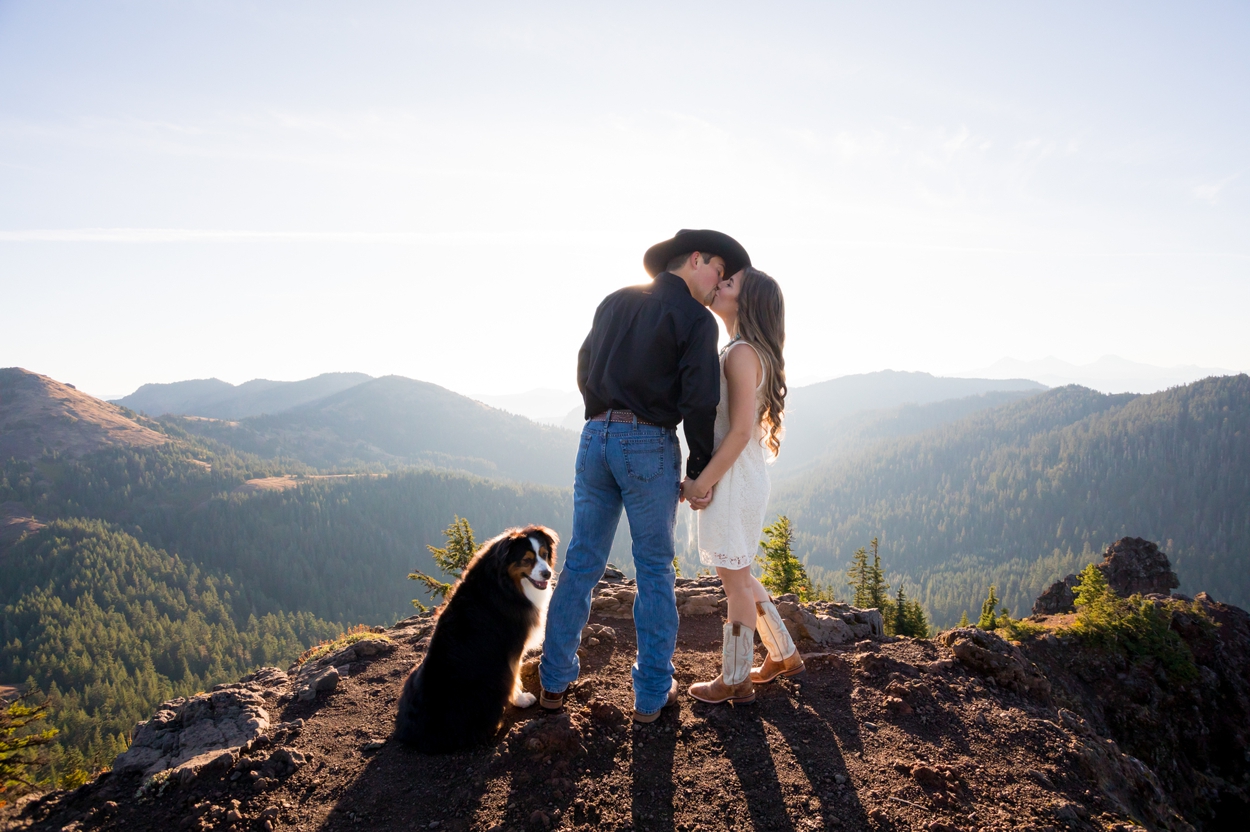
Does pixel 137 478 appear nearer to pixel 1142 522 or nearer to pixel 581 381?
pixel 581 381

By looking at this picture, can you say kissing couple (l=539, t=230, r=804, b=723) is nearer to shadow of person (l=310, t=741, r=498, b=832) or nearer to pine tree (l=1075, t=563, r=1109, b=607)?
shadow of person (l=310, t=741, r=498, b=832)

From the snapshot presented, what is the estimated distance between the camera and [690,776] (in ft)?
11.3

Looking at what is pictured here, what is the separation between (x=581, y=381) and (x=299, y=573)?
427 ft

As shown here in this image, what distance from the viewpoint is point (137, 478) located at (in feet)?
462

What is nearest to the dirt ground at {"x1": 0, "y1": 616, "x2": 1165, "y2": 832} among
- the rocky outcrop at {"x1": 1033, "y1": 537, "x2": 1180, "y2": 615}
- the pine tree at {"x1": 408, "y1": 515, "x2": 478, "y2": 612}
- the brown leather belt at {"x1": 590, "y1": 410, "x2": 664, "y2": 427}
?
the brown leather belt at {"x1": 590, "y1": 410, "x2": 664, "y2": 427}

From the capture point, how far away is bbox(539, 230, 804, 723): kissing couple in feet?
11.8

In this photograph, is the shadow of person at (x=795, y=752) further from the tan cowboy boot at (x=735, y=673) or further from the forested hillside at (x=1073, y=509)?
the forested hillside at (x=1073, y=509)

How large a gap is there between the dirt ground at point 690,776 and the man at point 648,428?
529 mm

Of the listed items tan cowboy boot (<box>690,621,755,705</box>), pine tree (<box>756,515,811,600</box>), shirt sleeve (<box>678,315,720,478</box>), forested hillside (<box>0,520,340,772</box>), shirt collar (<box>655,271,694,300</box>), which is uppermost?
shirt collar (<box>655,271,694,300</box>)

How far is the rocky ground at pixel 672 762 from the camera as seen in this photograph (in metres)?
3.17

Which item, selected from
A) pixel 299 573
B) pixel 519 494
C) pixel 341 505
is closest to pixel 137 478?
pixel 341 505

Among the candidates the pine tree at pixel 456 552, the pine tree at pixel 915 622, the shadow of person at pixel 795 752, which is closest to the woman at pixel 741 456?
the shadow of person at pixel 795 752

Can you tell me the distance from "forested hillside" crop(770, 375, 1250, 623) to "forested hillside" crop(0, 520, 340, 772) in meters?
122

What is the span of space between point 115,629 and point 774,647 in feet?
364
